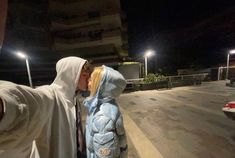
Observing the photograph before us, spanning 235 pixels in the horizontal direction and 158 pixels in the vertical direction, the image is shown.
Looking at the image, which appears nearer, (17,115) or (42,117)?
(17,115)

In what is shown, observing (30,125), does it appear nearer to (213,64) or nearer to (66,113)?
(66,113)

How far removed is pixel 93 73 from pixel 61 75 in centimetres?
55

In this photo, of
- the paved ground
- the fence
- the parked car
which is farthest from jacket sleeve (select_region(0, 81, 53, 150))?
the fence

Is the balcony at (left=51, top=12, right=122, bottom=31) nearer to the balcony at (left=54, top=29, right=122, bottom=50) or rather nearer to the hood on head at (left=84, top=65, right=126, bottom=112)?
the balcony at (left=54, top=29, right=122, bottom=50)

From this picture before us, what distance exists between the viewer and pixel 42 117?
753 mm

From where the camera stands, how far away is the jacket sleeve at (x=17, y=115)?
0.54 metres

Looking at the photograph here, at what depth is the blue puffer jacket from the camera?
179 centimetres

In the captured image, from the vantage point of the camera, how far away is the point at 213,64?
2845 centimetres

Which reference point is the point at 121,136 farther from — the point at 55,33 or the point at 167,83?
the point at 55,33

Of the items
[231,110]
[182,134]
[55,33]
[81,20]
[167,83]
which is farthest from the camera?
[55,33]

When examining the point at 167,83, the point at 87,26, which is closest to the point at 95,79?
the point at 167,83

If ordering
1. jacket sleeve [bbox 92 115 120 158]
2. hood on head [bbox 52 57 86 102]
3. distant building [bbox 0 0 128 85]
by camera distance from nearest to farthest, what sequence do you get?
hood on head [bbox 52 57 86 102] → jacket sleeve [bbox 92 115 120 158] → distant building [bbox 0 0 128 85]

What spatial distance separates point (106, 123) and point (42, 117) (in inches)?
44.8

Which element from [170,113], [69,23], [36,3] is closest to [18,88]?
[170,113]
